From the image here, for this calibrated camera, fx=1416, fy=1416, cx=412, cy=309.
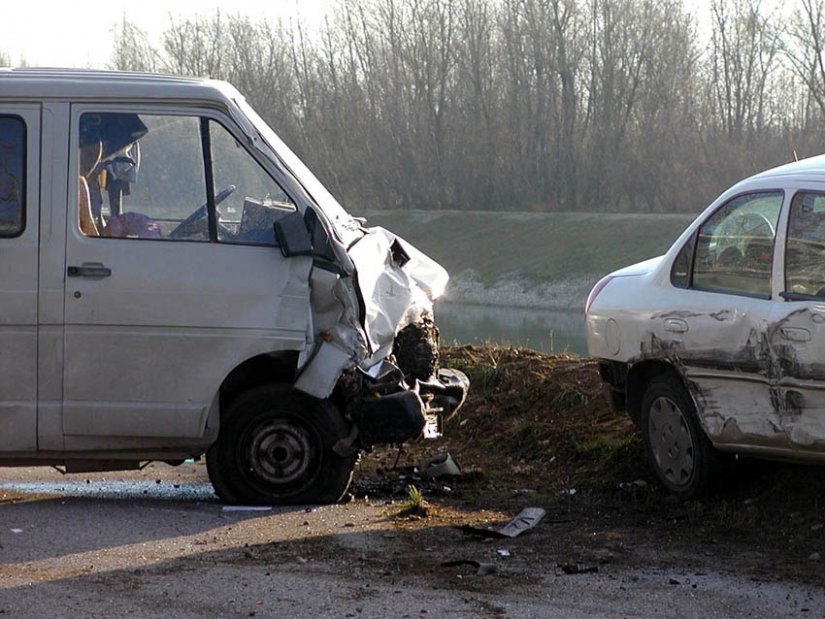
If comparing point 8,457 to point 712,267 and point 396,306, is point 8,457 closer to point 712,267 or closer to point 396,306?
point 396,306

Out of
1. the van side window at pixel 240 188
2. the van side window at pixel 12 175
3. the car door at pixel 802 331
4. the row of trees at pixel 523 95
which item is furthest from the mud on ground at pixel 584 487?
the row of trees at pixel 523 95

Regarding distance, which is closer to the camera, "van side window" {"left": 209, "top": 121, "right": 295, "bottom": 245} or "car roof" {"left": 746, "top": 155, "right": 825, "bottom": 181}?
"car roof" {"left": 746, "top": 155, "right": 825, "bottom": 181}

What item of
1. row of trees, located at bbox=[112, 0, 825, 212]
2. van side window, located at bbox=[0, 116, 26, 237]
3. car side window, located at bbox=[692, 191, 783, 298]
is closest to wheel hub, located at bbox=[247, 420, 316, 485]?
van side window, located at bbox=[0, 116, 26, 237]

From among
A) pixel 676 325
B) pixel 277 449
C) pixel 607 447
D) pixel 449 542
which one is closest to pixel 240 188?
pixel 277 449

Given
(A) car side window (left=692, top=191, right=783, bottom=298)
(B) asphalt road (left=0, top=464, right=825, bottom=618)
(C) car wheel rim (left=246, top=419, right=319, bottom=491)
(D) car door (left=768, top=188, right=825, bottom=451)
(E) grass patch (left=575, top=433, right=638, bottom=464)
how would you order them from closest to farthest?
(B) asphalt road (left=0, top=464, right=825, bottom=618)
(D) car door (left=768, top=188, right=825, bottom=451)
(A) car side window (left=692, top=191, right=783, bottom=298)
(C) car wheel rim (left=246, top=419, right=319, bottom=491)
(E) grass patch (left=575, top=433, right=638, bottom=464)

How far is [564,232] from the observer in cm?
4681

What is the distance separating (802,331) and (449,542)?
195 cm

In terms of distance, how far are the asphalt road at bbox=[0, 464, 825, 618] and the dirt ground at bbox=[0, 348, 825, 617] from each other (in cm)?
1

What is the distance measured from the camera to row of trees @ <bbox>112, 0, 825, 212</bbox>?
175ft

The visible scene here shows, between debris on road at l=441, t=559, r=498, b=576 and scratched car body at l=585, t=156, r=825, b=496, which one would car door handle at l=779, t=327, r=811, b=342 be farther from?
debris on road at l=441, t=559, r=498, b=576

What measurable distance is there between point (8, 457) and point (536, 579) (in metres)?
3.24

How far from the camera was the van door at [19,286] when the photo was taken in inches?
299

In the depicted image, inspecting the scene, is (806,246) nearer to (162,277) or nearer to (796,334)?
(796,334)

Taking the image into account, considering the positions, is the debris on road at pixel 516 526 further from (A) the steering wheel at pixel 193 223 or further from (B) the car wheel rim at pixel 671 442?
(A) the steering wheel at pixel 193 223
